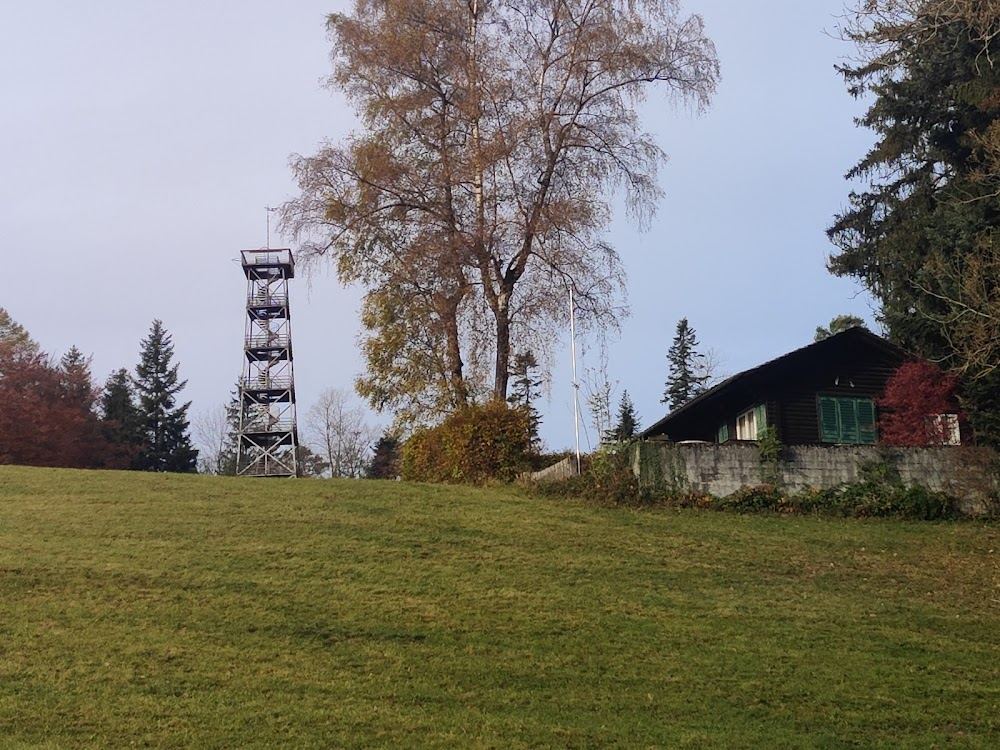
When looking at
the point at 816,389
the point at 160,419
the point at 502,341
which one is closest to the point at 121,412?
the point at 160,419

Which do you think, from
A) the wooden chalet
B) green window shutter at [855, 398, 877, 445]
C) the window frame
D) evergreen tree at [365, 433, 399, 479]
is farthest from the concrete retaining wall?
evergreen tree at [365, 433, 399, 479]

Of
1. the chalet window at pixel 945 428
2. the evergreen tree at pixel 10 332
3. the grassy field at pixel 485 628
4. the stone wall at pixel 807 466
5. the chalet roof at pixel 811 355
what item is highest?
the evergreen tree at pixel 10 332

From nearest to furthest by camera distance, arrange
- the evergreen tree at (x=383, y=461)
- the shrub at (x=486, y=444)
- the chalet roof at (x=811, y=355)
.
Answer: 1. the shrub at (x=486, y=444)
2. the chalet roof at (x=811, y=355)
3. the evergreen tree at (x=383, y=461)

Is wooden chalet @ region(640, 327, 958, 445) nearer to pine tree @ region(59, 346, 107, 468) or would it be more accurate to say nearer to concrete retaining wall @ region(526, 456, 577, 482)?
concrete retaining wall @ region(526, 456, 577, 482)

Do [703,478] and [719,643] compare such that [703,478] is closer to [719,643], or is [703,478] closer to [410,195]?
[719,643]

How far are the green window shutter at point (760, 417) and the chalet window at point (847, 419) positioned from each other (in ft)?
4.88

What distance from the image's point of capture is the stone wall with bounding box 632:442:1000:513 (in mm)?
21641

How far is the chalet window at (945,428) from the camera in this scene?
24.6 metres

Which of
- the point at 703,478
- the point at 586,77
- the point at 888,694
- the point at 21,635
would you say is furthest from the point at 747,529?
the point at 586,77

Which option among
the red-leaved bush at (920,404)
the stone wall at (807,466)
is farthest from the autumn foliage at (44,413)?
the red-leaved bush at (920,404)

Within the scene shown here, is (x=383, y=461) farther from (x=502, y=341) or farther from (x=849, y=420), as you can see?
(x=849, y=420)

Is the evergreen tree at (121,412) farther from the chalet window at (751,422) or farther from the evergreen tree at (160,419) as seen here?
the chalet window at (751,422)

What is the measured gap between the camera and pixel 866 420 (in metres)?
27.9

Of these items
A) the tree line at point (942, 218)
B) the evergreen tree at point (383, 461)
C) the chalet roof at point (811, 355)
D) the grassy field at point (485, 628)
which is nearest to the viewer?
the grassy field at point (485, 628)
